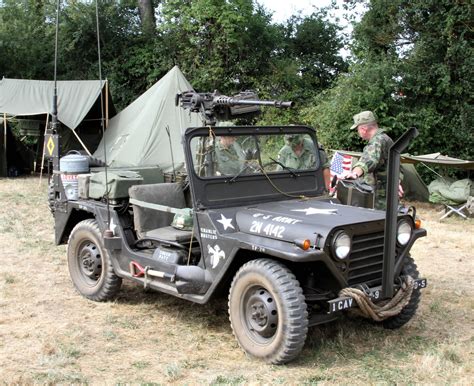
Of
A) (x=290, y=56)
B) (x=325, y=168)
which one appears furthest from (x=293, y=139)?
(x=290, y=56)

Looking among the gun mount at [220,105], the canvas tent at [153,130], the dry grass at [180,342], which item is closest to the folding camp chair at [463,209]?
the dry grass at [180,342]

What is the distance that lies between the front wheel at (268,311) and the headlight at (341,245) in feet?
1.05

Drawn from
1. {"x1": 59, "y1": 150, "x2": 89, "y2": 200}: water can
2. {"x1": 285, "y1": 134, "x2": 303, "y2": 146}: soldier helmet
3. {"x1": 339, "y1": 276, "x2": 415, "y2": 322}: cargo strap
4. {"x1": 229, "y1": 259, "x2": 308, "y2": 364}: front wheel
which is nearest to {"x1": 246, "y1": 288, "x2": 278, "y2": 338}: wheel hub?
{"x1": 229, "y1": 259, "x2": 308, "y2": 364}: front wheel

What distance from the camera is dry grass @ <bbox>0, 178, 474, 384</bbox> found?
155 inches

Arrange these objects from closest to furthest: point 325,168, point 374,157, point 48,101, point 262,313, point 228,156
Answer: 1. point 262,313
2. point 228,156
3. point 325,168
4. point 374,157
5. point 48,101

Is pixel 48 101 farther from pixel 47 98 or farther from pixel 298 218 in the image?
pixel 298 218

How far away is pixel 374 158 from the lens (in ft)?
18.4

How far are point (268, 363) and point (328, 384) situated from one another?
443mm

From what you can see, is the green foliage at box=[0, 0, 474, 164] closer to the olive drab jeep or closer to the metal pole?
the olive drab jeep

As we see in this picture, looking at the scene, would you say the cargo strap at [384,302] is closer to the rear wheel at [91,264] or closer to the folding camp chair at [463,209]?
the rear wheel at [91,264]

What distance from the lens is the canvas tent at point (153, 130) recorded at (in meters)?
13.9

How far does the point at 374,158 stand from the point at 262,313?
2154 mm

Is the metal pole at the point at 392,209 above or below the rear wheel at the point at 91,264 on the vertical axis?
→ above

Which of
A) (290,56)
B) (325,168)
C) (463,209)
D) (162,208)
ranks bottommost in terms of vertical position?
(463,209)
